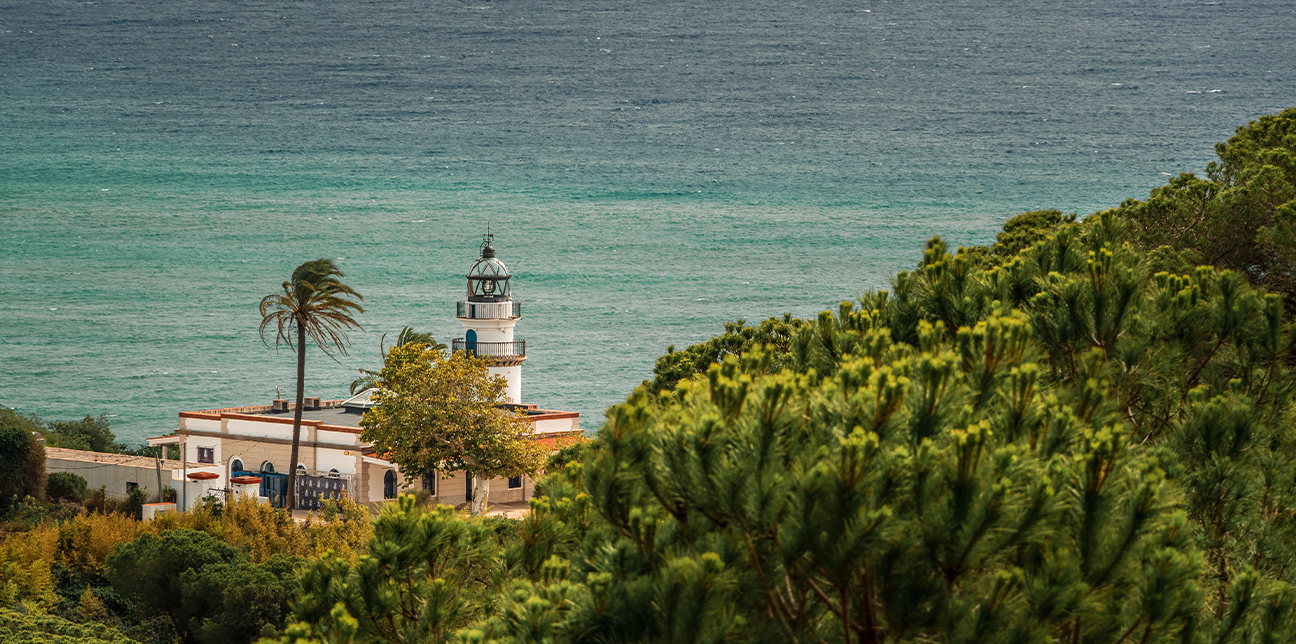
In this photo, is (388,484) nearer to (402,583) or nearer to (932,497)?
(402,583)

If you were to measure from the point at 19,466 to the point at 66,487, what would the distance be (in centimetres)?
357

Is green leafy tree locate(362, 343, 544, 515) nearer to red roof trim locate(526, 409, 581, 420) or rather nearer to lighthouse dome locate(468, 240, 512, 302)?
red roof trim locate(526, 409, 581, 420)

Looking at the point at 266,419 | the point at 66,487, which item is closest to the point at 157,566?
the point at 66,487

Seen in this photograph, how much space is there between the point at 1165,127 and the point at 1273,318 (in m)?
204

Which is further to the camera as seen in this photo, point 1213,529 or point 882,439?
point 1213,529

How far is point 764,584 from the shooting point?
636cm

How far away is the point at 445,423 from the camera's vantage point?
114 ft

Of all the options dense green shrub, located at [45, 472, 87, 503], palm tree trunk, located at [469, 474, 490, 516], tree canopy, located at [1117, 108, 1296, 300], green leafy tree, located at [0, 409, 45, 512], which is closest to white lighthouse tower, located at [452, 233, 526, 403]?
palm tree trunk, located at [469, 474, 490, 516]

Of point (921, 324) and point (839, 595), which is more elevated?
point (921, 324)

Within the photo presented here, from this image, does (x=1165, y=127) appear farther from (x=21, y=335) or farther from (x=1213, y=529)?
(x=1213, y=529)

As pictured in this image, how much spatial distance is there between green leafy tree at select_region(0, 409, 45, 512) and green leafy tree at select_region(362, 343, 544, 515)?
8006 mm

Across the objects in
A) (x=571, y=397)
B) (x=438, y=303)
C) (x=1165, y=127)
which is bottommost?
(x=571, y=397)

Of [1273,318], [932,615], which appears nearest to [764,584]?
[932,615]

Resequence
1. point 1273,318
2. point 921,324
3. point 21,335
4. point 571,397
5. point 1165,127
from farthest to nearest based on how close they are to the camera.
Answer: point 1165,127, point 21,335, point 571,397, point 1273,318, point 921,324
